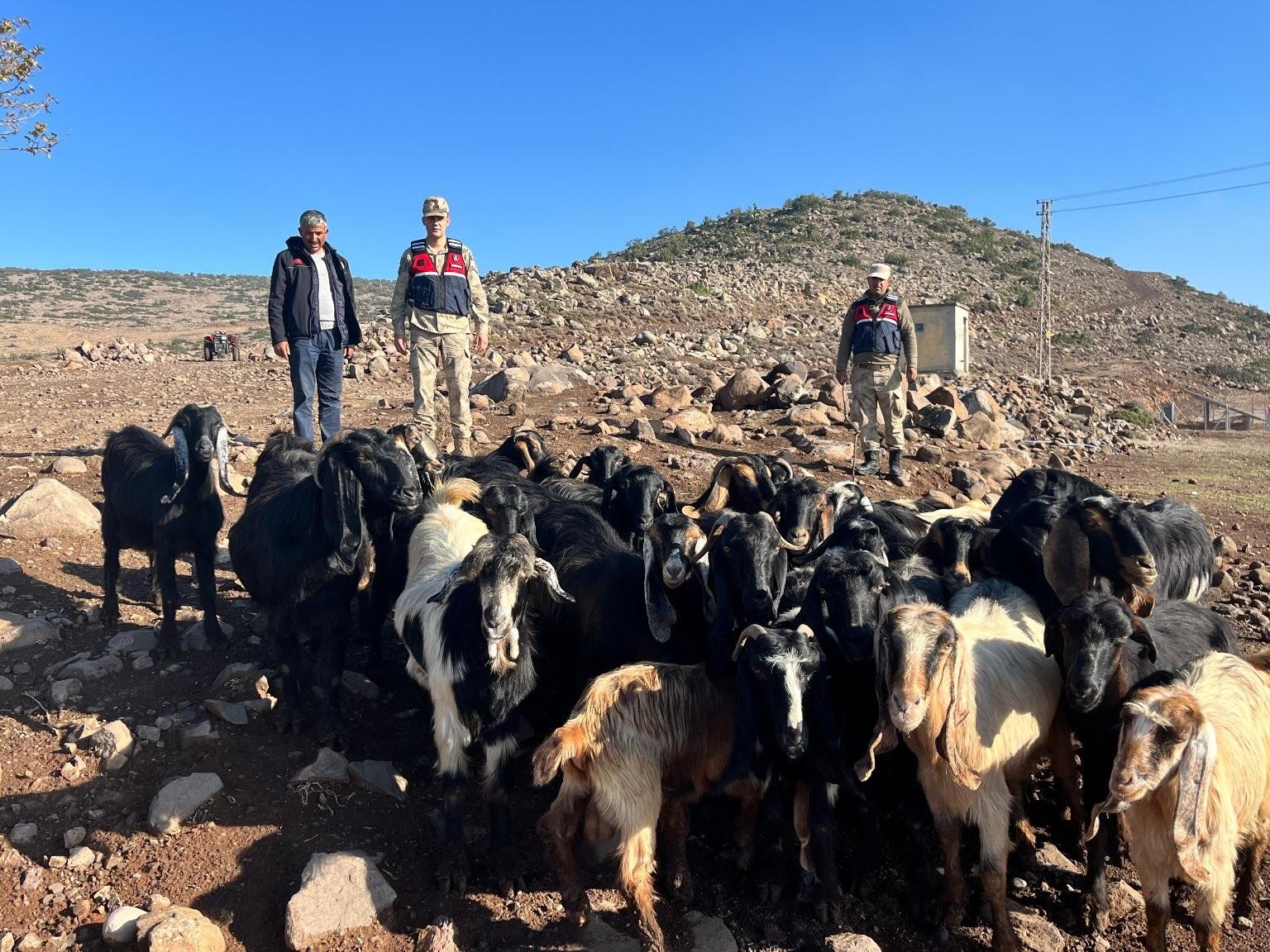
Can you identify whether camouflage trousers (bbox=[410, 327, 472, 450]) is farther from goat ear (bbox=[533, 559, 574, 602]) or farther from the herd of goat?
goat ear (bbox=[533, 559, 574, 602])

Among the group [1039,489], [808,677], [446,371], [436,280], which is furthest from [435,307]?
[808,677]

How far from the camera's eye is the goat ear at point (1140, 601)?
4.69 metres

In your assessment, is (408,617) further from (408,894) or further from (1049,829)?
(1049,829)

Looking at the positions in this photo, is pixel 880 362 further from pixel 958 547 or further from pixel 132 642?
pixel 132 642

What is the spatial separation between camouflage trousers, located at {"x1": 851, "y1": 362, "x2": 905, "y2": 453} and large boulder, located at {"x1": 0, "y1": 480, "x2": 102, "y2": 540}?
8.19 metres

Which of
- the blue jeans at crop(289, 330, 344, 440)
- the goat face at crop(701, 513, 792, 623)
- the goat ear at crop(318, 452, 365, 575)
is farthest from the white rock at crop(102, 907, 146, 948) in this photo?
the blue jeans at crop(289, 330, 344, 440)

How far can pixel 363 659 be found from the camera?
644cm

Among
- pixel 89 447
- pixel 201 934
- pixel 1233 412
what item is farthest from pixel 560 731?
pixel 1233 412

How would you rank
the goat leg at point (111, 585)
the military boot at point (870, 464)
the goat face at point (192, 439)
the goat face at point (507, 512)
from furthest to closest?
the military boot at point (870, 464), the goat leg at point (111, 585), the goat face at point (192, 439), the goat face at point (507, 512)

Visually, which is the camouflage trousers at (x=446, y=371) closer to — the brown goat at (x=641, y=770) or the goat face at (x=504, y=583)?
the goat face at (x=504, y=583)

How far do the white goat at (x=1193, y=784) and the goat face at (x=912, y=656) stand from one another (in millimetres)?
736

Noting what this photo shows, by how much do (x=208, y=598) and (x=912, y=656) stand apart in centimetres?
508

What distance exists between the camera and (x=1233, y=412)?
2384cm

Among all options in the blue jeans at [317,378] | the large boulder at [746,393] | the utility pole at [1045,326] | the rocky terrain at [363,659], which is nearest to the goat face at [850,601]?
the rocky terrain at [363,659]
